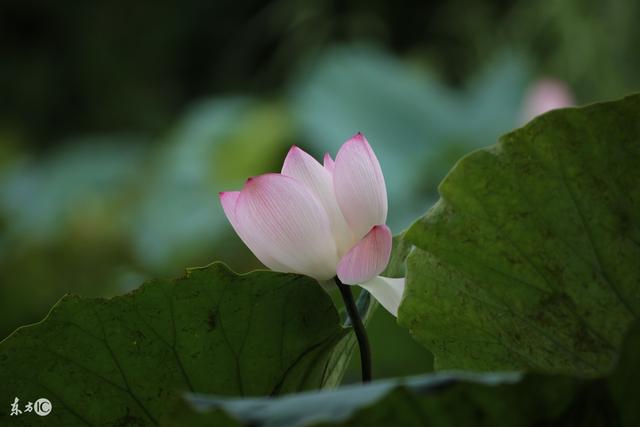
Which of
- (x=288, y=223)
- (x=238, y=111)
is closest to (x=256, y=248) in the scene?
(x=288, y=223)

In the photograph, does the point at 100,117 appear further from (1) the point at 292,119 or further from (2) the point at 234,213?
(2) the point at 234,213

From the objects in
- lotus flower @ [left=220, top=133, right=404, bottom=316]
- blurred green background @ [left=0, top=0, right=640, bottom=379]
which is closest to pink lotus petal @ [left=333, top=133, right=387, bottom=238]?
lotus flower @ [left=220, top=133, right=404, bottom=316]

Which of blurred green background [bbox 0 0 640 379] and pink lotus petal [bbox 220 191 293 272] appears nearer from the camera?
pink lotus petal [bbox 220 191 293 272]

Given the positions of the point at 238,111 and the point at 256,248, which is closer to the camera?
the point at 256,248

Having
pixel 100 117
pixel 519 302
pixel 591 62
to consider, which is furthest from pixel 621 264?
pixel 100 117

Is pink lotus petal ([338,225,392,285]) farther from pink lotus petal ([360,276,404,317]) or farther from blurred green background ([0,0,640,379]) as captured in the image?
blurred green background ([0,0,640,379])

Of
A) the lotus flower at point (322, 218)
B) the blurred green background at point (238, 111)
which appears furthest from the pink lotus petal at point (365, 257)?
the blurred green background at point (238, 111)

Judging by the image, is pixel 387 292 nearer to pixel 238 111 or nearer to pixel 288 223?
pixel 288 223

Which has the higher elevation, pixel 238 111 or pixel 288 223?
pixel 238 111

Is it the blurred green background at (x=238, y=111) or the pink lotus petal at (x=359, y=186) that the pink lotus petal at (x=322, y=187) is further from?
the blurred green background at (x=238, y=111)
